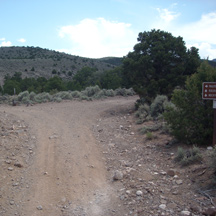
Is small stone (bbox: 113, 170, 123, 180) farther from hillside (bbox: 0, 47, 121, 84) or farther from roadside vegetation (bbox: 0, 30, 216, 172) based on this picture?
hillside (bbox: 0, 47, 121, 84)

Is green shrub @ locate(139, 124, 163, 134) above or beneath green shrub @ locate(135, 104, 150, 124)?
beneath

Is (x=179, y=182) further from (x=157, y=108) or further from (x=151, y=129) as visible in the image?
(x=157, y=108)

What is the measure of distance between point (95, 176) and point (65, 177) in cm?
68

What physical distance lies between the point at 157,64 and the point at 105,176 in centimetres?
1005

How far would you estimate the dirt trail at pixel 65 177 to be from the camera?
15.1 feet

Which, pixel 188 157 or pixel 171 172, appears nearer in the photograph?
pixel 171 172

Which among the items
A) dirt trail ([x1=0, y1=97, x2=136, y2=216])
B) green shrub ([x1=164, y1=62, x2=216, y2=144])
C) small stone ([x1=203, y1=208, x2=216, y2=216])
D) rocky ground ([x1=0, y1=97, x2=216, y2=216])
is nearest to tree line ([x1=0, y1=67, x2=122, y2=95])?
dirt trail ([x1=0, y1=97, x2=136, y2=216])

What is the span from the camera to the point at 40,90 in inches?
1070

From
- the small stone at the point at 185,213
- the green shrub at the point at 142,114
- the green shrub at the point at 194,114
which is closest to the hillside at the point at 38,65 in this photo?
the green shrub at the point at 142,114

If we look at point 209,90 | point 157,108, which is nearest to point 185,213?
point 209,90

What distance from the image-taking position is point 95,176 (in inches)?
233

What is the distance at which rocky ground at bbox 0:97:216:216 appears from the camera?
4.51 m

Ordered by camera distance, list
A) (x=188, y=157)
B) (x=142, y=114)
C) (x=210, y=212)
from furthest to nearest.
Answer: (x=142, y=114), (x=188, y=157), (x=210, y=212)

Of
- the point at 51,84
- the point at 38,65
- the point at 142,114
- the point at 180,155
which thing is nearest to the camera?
the point at 180,155
